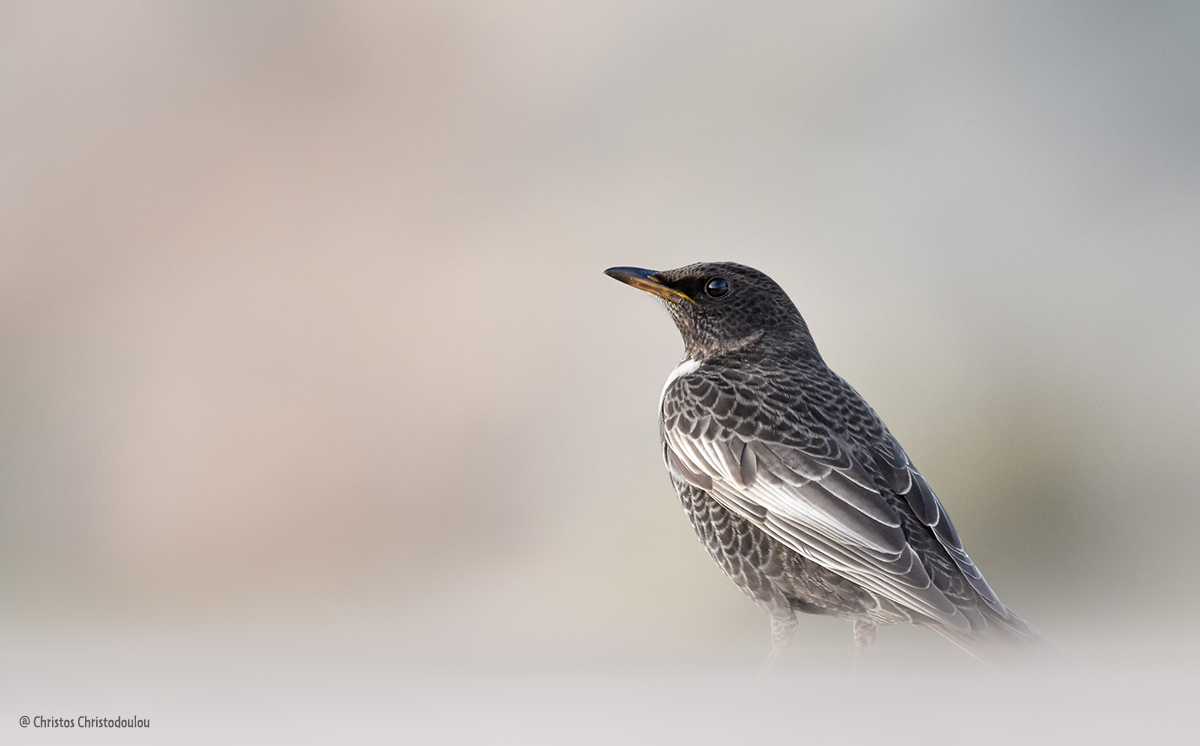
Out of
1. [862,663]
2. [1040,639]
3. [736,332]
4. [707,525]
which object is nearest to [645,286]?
[736,332]

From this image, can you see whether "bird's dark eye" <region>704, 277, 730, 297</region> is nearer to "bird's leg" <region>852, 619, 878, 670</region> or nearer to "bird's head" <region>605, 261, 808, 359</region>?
"bird's head" <region>605, 261, 808, 359</region>

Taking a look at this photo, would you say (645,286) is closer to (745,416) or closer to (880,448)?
(745,416)

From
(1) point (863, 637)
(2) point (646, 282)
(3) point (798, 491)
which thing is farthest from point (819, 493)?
A: (2) point (646, 282)

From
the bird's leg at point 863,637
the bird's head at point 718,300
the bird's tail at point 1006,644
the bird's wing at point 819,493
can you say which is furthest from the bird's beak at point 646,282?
the bird's tail at point 1006,644

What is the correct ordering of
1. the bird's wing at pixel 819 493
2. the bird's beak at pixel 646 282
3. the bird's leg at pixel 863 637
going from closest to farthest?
1. the bird's wing at pixel 819 493
2. the bird's leg at pixel 863 637
3. the bird's beak at pixel 646 282

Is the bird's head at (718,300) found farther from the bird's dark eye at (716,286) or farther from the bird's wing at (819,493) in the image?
the bird's wing at (819,493)

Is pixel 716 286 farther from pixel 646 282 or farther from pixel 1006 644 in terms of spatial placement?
pixel 1006 644

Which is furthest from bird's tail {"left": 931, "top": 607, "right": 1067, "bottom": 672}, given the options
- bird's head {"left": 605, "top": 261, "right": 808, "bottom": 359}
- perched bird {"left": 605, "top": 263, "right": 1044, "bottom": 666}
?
bird's head {"left": 605, "top": 261, "right": 808, "bottom": 359}
